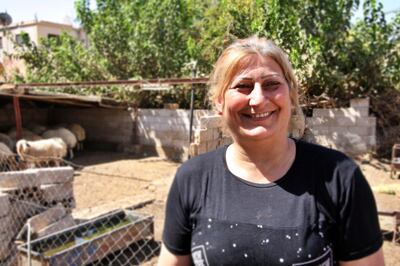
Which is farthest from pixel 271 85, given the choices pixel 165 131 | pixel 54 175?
pixel 165 131

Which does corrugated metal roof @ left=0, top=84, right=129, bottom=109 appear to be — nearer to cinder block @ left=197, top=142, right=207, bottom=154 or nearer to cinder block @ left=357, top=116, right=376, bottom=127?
cinder block @ left=357, top=116, right=376, bottom=127

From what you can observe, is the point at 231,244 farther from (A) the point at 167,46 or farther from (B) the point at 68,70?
(B) the point at 68,70

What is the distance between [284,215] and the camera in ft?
4.31

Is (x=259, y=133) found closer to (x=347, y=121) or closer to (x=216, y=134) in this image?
(x=216, y=134)

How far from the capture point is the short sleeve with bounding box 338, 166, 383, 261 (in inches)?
49.3

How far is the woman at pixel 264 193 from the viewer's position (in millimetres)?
1274

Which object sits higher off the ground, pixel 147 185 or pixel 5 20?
pixel 5 20

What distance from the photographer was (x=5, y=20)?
419 inches

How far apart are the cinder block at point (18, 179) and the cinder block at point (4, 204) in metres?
0.32

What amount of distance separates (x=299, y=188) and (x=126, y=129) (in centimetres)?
1194

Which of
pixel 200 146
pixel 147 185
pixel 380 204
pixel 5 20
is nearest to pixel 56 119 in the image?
pixel 5 20

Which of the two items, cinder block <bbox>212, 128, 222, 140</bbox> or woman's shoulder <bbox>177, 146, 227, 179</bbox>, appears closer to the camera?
woman's shoulder <bbox>177, 146, 227, 179</bbox>

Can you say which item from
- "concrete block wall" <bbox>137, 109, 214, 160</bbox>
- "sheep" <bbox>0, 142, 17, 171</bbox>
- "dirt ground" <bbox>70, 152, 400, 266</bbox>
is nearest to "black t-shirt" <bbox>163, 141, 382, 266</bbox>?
"dirt ground" <bbox>70, 152, 400, 266</bbox>

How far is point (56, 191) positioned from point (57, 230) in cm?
60
